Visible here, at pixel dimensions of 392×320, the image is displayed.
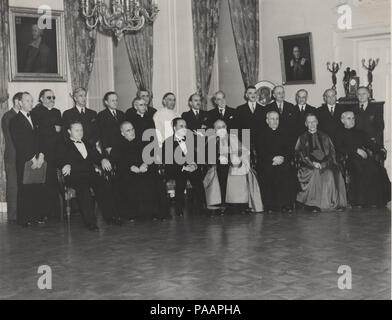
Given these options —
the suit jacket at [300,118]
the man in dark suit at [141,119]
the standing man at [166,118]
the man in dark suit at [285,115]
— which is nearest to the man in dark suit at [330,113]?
the suit jacket at [300,118]

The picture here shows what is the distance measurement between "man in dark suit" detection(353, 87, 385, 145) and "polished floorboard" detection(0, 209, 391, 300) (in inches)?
57.6

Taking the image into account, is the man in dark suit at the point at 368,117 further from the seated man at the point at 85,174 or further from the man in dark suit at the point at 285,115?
the seated man at the point at 85,174

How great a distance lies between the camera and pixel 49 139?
28.2 feet

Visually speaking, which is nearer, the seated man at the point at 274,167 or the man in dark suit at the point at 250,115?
the seated man at the point at 274,167

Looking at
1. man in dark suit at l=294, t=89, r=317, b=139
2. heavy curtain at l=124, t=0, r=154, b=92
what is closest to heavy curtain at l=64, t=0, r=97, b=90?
heavy curtain at l=124, t=0, r=154, b=92

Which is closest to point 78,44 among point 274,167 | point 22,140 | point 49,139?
point 49,139

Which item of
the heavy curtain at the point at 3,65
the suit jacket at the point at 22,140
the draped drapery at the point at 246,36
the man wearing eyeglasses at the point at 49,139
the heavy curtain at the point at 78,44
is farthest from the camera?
the draped drapery at the point at 246,36

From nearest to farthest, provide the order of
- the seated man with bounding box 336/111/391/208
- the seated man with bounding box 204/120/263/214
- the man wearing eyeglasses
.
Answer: the man wearing eyeglasses, the seated man with bounding box 204/120/263/214, the seated man with bounding box 336/111/391/208

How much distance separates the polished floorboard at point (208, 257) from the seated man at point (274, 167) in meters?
0.35

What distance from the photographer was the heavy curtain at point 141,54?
10766 millimetres

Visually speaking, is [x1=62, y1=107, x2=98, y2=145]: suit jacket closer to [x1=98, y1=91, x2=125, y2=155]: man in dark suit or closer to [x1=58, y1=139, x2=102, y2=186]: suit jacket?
[x1=98, y1=91, x2=125, y2=155]: man in dark suit

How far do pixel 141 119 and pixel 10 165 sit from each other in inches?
74.0

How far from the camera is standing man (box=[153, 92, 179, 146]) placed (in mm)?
9351

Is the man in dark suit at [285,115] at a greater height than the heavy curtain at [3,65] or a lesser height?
lesser
